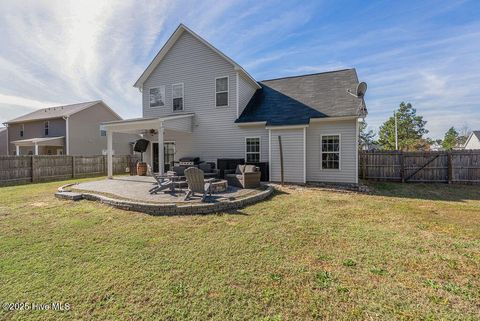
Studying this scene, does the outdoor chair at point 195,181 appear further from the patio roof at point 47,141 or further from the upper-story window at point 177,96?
the patio roof at point 47,141

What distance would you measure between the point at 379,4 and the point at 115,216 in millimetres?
12501

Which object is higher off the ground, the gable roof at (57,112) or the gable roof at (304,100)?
the gable roof at (57,112)

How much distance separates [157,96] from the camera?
47.8 feet

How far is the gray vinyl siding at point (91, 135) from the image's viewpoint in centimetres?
2217

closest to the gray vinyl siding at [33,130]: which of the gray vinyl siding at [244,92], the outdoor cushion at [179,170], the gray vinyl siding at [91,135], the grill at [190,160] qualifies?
the gray vinyl siding at [91,135]

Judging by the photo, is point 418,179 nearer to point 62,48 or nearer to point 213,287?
point 213,287

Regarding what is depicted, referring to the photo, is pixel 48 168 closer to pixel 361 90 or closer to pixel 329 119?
pixel 329 119

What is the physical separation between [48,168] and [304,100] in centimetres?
1626

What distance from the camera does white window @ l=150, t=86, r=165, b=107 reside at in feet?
47.2

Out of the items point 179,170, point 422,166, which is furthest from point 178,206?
point 422,166

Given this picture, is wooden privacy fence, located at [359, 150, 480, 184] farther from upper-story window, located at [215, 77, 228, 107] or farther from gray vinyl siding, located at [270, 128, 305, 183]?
upper-story window, located at [215, 77, 228, 107]

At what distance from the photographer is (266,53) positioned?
48.4 feet

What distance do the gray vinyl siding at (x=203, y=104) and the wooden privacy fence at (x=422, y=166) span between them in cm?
652

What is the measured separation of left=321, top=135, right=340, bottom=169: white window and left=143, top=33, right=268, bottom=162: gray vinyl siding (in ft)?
9.43
